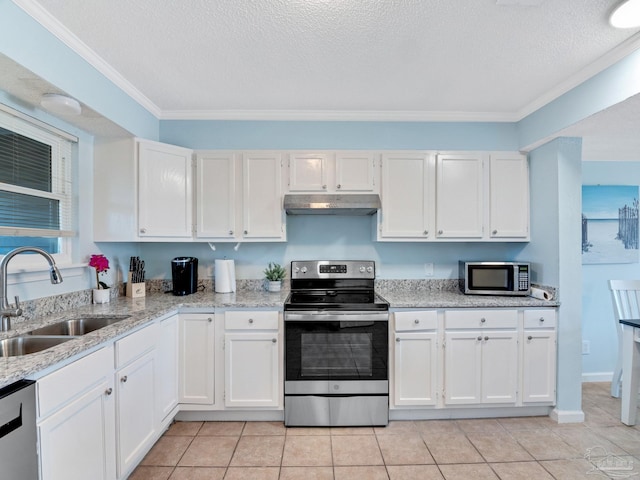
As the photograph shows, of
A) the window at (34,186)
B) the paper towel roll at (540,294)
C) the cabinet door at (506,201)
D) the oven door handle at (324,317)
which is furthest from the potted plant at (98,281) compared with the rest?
the paper towel roll at (540,294)

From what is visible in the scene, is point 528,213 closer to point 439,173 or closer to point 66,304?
point 439,173

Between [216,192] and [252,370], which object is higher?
[216,192]

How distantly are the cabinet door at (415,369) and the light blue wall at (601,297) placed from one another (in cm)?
198

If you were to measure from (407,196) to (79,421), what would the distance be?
2566mm

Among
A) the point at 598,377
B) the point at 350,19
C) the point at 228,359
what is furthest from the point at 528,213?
the point at 228,359

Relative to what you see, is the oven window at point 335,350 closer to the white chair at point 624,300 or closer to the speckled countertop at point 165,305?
the speckled countertop at point 165,305

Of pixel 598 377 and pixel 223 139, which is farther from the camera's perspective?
pixel 598 377

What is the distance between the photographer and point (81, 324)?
1.93m

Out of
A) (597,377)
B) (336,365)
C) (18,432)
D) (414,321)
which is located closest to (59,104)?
(18,432)

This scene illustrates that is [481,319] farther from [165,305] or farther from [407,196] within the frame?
[165,305]

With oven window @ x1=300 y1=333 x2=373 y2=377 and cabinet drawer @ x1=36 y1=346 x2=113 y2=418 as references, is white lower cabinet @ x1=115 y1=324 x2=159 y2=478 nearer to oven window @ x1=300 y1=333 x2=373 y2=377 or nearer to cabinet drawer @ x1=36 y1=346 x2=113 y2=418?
cabinet drawer @ x1=36 y1=346 x2=113 y2=418

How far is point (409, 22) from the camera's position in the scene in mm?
1693

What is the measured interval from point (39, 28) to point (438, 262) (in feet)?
10.6

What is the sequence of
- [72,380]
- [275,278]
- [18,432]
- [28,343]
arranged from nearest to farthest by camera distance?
[18,432] < [72,380] < [28,343] < [275,278]
